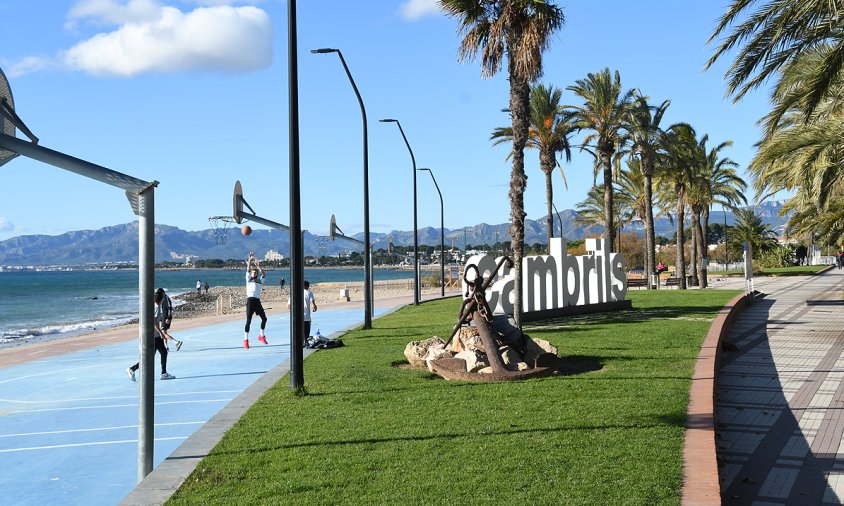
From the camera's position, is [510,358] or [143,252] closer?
[143,252]

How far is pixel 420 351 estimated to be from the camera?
1375 centimetres

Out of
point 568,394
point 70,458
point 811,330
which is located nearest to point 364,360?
point 568,394

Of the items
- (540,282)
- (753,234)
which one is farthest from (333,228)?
(753,234)

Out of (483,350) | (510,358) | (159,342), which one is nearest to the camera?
(510,358)

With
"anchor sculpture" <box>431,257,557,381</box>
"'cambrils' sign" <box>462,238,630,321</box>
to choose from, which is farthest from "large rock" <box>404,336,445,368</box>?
"'cambrils' sign" <box>462,238,630,321</box>

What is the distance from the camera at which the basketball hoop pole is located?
6.49 meters

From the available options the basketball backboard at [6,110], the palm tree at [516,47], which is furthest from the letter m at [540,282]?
the basketball backboard at [6,110]

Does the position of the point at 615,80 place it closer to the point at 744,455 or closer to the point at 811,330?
the point at 811,330

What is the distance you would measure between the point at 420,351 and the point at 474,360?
1666 mm

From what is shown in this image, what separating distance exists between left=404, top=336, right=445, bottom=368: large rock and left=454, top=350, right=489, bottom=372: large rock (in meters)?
1.08

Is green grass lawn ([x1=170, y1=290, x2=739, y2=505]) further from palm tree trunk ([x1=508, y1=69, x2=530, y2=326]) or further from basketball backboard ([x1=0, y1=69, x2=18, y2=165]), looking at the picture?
palm tree trunk ([x1=508, y1=69, x2=530, y2=326])

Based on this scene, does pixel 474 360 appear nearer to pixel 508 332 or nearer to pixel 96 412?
pixel 508 332

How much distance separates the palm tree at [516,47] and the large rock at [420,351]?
5.14 meters

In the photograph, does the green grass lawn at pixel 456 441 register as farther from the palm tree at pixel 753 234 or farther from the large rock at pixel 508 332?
the palm tree at pixel 753 234
